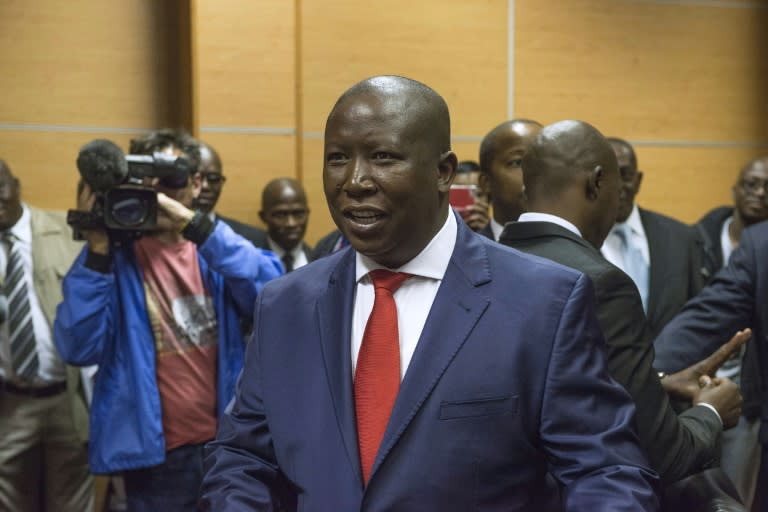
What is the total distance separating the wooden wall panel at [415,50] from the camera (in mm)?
4977

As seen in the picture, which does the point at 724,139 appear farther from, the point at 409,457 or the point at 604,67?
the point at 409,457

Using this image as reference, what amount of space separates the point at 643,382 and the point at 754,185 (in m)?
3.12

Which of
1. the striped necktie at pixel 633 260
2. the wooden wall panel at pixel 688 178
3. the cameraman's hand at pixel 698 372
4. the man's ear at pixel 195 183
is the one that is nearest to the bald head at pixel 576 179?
the cameraman's hand at pixel 698 372

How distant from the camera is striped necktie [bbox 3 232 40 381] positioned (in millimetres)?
3637

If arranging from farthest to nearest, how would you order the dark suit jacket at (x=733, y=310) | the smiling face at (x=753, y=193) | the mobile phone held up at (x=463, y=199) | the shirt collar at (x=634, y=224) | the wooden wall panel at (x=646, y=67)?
the wooden wall panel at (x=646, y=67)
the smiling face at (x=753, y=193)
the shirt collar at (x=634, y=224)
the mobile phone held up at (x=463, y=199)
the dark suit jacket at (x=733, y=310)

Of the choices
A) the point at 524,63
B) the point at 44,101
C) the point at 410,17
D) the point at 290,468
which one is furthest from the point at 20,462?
the point at 524,63

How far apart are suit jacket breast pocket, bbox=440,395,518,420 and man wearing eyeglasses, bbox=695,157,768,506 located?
1998 millimetres

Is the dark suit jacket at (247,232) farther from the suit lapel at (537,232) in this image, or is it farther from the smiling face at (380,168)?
the smiling face at (380,168)

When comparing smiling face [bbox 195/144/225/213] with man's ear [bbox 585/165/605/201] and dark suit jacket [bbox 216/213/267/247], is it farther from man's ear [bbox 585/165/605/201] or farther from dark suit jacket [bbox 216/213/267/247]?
man's ear [bbox 585/165/605/201]

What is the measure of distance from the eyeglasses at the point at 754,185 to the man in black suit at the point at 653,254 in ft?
3.01

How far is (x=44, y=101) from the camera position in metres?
4.91

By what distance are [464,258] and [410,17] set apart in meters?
3.80

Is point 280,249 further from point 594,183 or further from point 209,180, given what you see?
point 594,183

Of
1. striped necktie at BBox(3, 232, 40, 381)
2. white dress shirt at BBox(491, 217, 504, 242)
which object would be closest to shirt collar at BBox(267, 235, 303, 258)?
striped necktie at BBox(3, 232, 40, 381)
